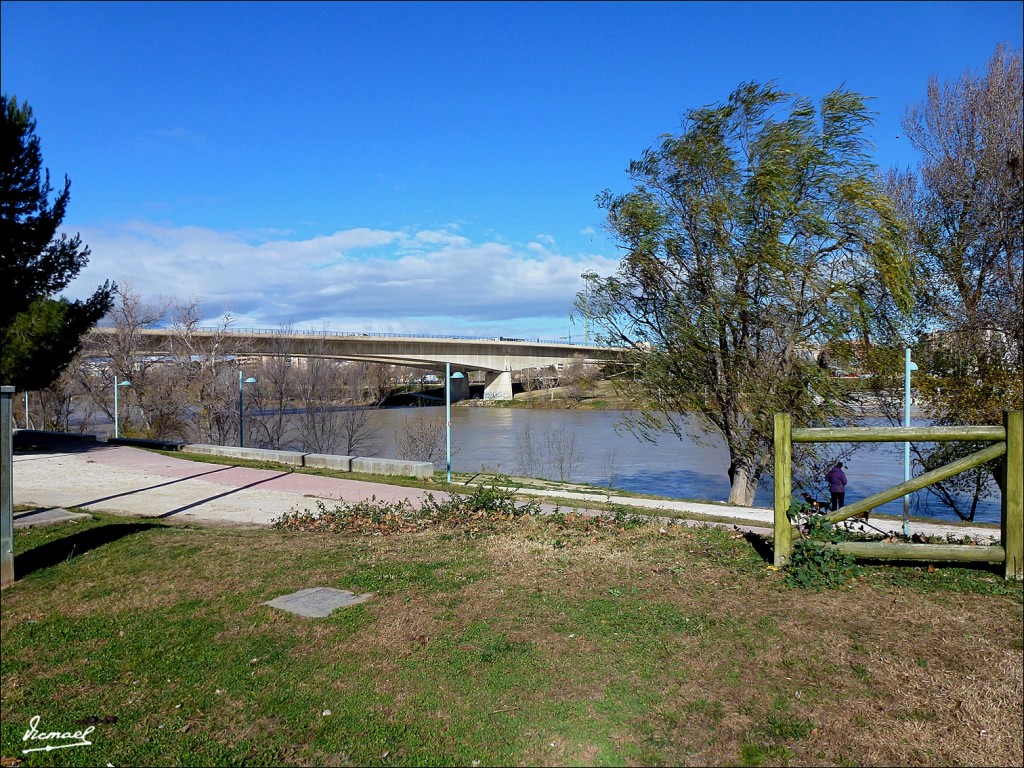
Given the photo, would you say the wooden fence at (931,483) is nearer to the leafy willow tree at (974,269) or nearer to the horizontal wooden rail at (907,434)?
the horizontal wooden rail at (907,434)

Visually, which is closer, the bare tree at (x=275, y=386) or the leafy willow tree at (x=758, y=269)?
the leafy willow tree at (x=758, y=269)

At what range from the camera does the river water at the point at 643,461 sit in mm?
22250

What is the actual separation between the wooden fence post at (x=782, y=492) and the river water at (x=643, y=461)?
11082 millimetres

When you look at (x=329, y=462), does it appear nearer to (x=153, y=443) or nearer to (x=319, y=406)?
(x=153, y=443)

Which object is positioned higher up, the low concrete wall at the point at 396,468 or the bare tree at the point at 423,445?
the low concrete wall at the point at 396,468

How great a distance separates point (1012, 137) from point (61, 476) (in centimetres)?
2196

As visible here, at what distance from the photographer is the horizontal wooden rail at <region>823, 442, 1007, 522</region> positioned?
545 centimetres

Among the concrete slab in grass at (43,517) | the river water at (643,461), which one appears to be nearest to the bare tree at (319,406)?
the river water at (643,461)

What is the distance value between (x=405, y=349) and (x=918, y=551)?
46759mm

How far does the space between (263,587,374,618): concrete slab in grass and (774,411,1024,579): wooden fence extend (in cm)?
332

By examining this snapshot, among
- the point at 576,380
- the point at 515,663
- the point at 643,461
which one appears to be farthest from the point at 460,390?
the point at 515,663

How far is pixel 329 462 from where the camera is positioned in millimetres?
18188

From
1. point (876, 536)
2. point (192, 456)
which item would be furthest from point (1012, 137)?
point (192, 456)

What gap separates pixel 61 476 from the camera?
47.3 feet
